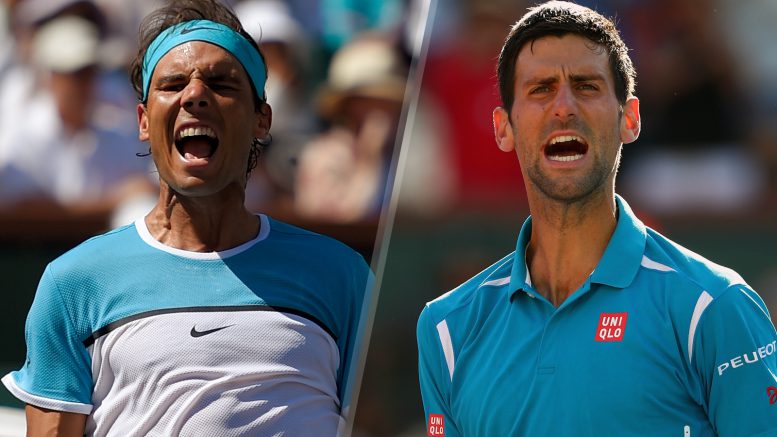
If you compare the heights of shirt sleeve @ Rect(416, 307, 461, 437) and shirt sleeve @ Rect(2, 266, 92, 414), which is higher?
shirt sleeve @ Rect(416, 307, 461, 437)

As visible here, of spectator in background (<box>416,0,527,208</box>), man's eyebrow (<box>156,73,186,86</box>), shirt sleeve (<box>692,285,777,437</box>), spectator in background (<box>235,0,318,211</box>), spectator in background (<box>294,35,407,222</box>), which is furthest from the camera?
spectator in background (<box>235,0,318,211</box>)

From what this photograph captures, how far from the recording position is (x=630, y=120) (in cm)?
148

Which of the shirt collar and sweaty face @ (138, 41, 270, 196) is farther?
sweaty face @ (138, 41, 270, 196)

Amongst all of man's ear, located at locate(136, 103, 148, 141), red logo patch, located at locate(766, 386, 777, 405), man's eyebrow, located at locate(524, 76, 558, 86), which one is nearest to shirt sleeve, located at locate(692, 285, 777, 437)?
red logo patch, located at locate(766, 386, 777, 405)

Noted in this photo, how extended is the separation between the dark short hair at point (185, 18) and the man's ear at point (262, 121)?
0.01 meters

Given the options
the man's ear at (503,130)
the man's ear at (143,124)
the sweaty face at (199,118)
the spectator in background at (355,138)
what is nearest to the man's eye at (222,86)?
the sweaty face at (199,118)

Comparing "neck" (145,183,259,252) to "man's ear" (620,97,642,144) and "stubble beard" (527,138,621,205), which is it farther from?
"man's ear" (620,97,642,144)

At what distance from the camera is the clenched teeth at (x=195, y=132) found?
5.97 ft

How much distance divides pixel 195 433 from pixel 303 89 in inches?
71.3

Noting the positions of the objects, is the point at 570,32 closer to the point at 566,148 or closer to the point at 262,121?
the point at 566,148

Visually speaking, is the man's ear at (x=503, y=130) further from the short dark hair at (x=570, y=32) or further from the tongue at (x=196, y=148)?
the tongue at (x=196, y=148)

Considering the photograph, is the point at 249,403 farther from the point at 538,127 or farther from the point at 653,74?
the point at 653,74

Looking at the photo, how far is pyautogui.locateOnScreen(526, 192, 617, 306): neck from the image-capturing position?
1.47 m

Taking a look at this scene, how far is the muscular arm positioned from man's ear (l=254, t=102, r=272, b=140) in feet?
1.89
